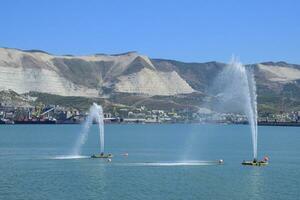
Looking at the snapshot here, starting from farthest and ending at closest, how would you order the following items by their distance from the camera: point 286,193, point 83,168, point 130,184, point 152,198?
point 83,168 < point 130,184 < point 286,193 < point 152,198

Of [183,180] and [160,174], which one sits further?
[160,174]

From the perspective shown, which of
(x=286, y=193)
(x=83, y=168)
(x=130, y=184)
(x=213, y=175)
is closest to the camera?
(x=286, y=193)

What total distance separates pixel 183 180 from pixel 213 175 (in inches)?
192

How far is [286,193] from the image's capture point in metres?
51.5

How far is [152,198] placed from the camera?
48.3 meters

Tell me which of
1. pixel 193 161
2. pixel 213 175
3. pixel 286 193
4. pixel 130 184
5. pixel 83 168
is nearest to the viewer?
pixel 286 193

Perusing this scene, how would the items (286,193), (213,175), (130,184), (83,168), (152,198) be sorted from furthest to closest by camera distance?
(83,168)
(213,175)
(130,184)
(286,193)
(152,198)

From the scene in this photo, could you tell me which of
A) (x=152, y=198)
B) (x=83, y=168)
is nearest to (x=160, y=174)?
(x=83, y=168)

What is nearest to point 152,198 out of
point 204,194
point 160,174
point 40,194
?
point 204,194

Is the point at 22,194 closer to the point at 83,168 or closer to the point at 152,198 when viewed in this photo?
the point at 152,198

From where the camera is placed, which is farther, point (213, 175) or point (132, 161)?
point (132, 161)

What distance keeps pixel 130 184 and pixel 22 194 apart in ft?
29.9

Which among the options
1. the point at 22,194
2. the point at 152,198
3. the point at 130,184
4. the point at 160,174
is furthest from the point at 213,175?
the point at 22,194

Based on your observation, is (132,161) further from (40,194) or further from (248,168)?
(40,194)
